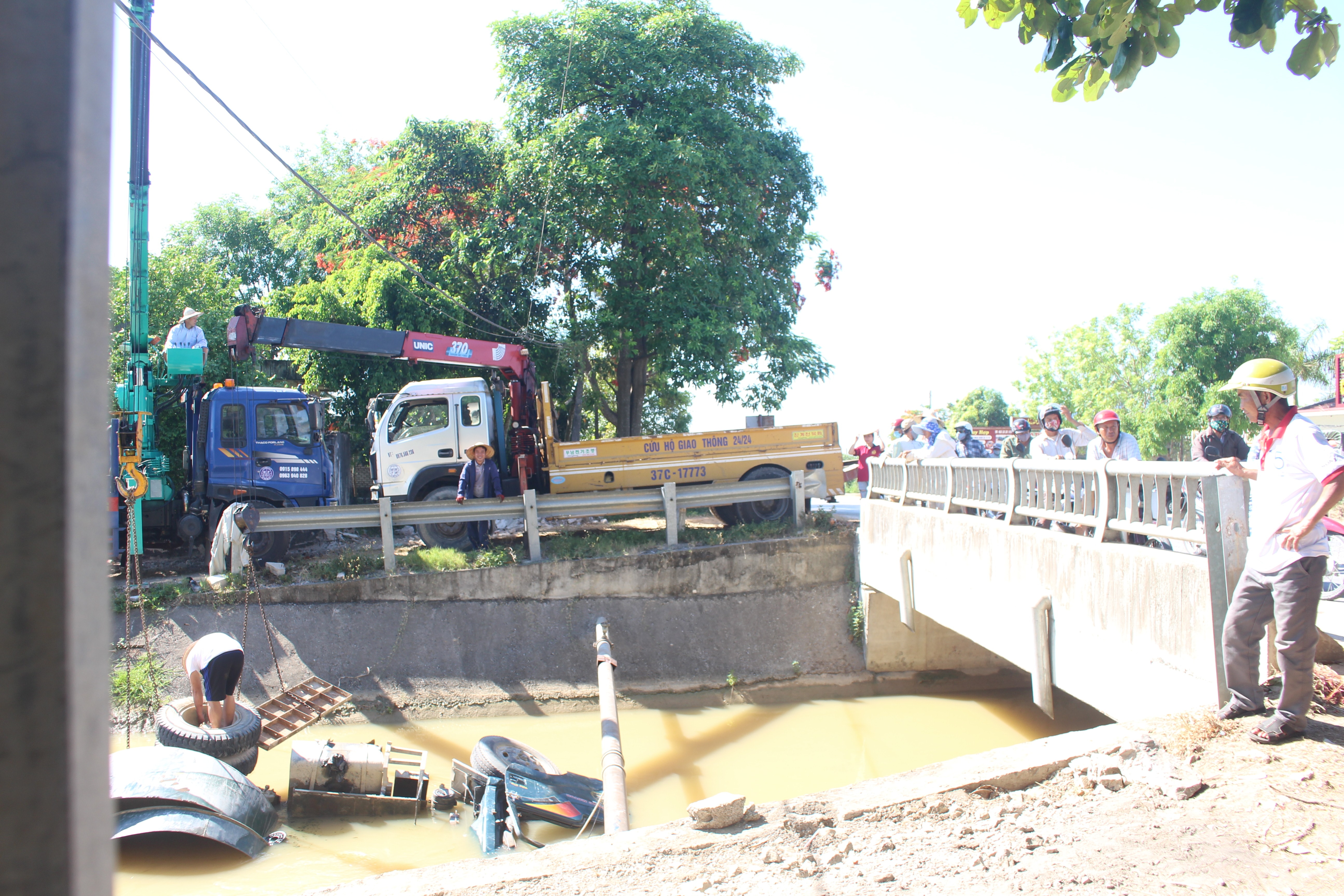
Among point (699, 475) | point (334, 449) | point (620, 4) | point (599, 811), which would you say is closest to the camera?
point (599, 811)

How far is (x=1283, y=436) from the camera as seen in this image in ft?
14.3

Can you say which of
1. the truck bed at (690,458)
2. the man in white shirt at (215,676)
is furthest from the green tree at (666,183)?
the man in white shirt at (215,676)

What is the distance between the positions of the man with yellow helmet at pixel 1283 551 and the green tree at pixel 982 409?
7015cm

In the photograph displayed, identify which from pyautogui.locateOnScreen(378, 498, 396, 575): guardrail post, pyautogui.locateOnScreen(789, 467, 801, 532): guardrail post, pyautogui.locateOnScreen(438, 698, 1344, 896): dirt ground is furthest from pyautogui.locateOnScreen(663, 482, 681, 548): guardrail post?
pyautogui.locateOnScreen(438, 698, 1344, 896): dirt ground

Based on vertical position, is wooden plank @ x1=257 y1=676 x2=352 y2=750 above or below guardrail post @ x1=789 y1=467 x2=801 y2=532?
below

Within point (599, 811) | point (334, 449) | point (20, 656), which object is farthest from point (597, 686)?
point (20, 656)

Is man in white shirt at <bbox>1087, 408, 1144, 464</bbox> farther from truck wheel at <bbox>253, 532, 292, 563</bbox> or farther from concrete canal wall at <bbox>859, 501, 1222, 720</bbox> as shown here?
truck wheel at <bbox>253, 532, 292, 563</bbox>

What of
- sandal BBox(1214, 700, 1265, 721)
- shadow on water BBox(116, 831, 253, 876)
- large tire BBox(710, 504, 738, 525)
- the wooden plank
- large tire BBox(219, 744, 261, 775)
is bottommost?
shadow on water BBox(116, 831, 253, 876)

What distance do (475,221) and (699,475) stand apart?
9234mm

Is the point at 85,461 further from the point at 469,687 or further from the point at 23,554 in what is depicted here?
the point at 469,687

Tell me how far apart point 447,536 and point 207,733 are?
5325 mm

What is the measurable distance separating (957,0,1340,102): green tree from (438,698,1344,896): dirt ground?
3195 millimetres

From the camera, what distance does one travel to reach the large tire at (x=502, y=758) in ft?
26.0

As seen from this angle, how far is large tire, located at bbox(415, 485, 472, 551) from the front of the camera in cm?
1270
